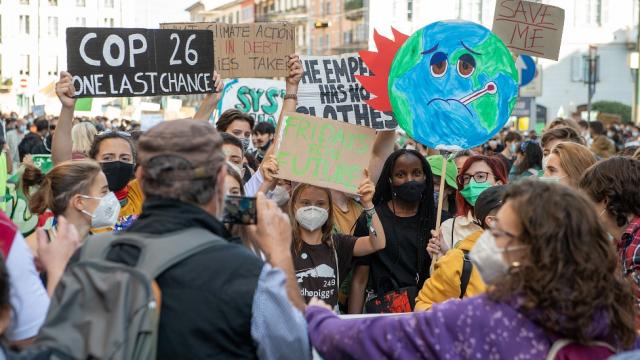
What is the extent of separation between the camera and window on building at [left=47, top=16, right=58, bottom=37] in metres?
99.9

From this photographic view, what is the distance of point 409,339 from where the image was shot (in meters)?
3.07

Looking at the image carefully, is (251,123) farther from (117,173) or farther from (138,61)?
(117,173)

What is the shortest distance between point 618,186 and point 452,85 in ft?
4.59

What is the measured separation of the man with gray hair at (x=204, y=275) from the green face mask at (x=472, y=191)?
10.6 ft

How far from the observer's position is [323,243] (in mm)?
5984

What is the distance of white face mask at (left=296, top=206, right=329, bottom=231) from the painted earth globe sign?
0.70 m

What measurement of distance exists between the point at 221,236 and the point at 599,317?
1186 mm

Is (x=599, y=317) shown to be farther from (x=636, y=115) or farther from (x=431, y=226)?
(x=636, y=115)

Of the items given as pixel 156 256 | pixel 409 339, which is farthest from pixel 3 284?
pixel 409 339

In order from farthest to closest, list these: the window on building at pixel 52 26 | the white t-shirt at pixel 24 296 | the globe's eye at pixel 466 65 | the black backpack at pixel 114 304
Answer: the window on building at pixel 52 26
the globe's eye at pixel 466 65
the white t-shirt at pixel 24 296
the black backpack at pixel 114 304

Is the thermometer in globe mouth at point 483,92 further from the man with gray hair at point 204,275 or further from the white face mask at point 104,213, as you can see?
the man with gray hair at point 204,275

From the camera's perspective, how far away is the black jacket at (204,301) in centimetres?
305

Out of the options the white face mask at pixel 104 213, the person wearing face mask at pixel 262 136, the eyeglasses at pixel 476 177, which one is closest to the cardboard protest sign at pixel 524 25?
the eyeglasses at pixel 476 177

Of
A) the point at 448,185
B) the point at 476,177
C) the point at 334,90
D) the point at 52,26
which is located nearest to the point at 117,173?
the point at 334,90
